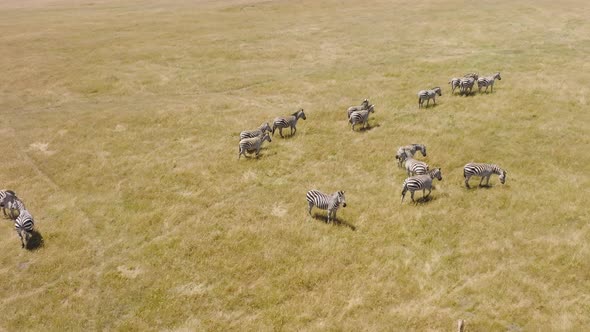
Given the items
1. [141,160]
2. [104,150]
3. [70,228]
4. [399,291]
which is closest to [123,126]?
[104,150]

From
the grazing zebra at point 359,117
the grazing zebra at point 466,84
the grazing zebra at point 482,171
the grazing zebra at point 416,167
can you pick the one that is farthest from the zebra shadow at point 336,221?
the grazing zebra at point 466,84

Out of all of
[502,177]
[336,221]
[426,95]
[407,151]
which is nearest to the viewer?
[336,221]

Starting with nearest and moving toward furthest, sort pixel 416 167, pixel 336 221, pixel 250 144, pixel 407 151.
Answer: pixel 336 221, pixel 416 167, pixel 407 151, pixel 250 144

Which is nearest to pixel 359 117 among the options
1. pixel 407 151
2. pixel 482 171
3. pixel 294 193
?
pixel 407 151

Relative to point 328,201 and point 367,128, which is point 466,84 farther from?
point 328,201

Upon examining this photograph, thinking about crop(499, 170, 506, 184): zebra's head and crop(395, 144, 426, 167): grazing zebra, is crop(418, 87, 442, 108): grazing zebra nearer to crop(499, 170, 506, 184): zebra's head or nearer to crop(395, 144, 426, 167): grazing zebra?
crop(395, 144, 426, 167): grazing zebra

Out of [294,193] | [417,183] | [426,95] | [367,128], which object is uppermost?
[426,95]
